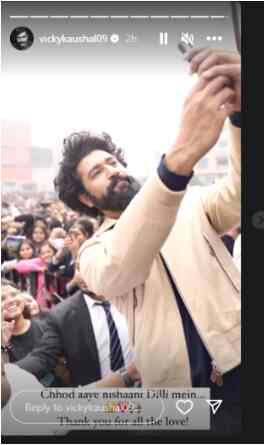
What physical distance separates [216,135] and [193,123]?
8 centimetres

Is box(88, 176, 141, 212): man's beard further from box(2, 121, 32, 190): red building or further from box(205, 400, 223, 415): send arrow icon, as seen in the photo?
box(205, 400, 223, 415): send arrow icon

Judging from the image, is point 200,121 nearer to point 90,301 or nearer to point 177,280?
point 177,280

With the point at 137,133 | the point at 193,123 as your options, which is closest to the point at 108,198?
the point at 137,133

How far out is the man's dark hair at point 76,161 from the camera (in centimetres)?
198

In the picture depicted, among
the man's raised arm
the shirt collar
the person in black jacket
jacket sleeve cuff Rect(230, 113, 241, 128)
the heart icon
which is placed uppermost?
jacket sleeve cuff Rect(230, 113, 241, 128)

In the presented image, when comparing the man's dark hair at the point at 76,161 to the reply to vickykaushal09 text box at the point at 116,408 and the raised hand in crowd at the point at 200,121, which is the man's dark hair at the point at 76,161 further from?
the reply to vickykaushal09 text box at the point at 116,408

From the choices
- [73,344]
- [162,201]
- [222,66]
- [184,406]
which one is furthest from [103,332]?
[222,66]

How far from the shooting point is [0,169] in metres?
1.99

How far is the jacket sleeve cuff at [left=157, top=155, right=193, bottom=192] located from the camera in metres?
1.93

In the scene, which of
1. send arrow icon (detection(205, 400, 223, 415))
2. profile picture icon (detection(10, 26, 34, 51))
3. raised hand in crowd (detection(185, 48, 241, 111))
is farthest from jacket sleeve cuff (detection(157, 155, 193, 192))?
send arrow icon (detection(205, 400, 223, 415))

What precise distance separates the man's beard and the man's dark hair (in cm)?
3

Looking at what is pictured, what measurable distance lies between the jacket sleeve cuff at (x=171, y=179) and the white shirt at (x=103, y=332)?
0.40 m

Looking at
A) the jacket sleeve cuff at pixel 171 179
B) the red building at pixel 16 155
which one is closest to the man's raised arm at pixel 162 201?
the jacket sleeve cuff at pixel 171 179

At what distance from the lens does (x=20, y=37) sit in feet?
6.48
